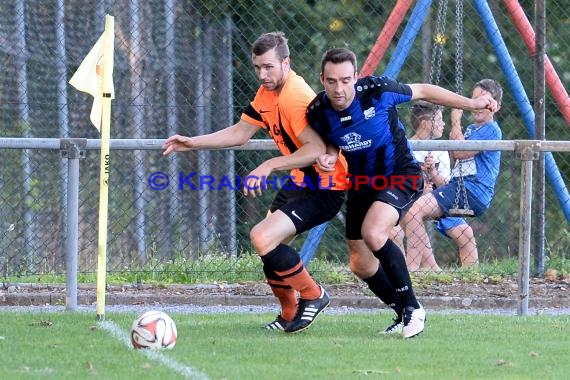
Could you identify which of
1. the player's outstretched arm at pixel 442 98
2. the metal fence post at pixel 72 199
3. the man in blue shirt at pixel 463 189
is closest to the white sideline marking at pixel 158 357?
the metal fence post at pixel 72 199

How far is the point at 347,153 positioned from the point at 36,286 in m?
3.83

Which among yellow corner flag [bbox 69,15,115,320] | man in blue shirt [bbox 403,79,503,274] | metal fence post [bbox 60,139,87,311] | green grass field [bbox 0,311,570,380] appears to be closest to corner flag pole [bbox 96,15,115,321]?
yellow corner flag [bbox 69,15,115,320]

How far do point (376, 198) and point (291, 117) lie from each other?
29.4 inches

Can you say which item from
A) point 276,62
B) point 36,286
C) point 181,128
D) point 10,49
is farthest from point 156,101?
point 276,62

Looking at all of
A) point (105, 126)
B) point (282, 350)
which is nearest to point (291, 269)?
point (282, 350)

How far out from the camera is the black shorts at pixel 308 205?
8102 millimetres

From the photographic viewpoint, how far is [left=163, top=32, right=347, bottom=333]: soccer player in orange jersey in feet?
26.2

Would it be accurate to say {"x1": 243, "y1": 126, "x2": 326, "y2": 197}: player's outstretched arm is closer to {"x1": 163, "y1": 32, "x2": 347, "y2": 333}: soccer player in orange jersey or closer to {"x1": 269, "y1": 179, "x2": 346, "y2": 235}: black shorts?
{"x1": 163, "y1": 32, "x2": 347, "y2": 333}: soccer player in orange jersey

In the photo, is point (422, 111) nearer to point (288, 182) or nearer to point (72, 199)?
point (288, 182)

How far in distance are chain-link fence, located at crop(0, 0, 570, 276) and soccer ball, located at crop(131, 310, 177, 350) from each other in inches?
156

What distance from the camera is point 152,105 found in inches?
461

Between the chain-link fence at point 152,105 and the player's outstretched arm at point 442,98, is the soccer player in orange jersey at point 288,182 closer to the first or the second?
the player's outstretched arm at point 442,98

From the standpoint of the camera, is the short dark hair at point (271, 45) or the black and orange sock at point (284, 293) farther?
the black and orange sock at point (284, 293)

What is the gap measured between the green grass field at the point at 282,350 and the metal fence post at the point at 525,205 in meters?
0.42
